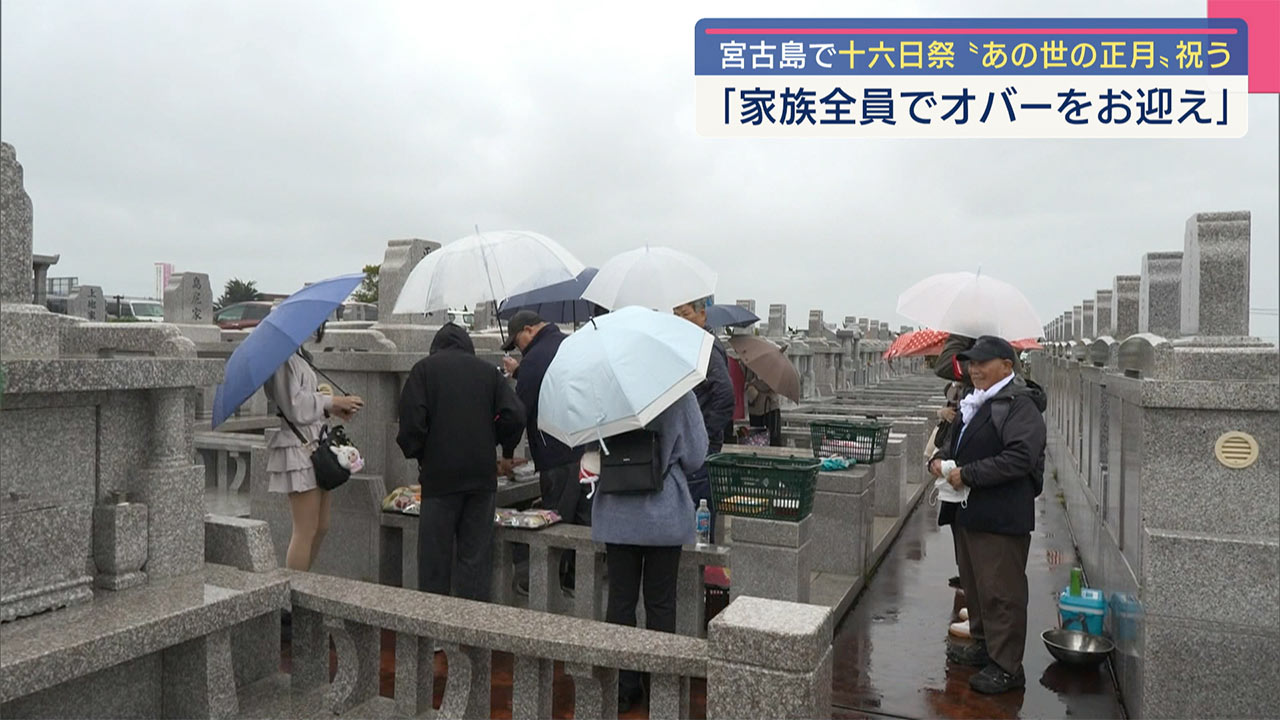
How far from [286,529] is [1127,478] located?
5613 millimetres

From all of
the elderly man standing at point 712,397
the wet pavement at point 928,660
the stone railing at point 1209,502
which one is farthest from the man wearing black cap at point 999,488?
the elderly man standing at point 712,397

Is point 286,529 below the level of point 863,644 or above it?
above

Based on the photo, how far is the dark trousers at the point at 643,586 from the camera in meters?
4.71

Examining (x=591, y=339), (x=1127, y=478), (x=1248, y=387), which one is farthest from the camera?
(x=1127, y=478)

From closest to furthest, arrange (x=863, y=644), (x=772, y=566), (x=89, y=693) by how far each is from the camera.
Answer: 1. (x=89, y=693)
2. (x=772, y=566)
3. (x=863, y=644)

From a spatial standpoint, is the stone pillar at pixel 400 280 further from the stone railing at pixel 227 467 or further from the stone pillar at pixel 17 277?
the stone pillar at pixel 17 277

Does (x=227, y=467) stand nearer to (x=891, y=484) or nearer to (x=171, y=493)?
(x=171, y=493)

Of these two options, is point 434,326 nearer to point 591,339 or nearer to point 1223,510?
point 591,339

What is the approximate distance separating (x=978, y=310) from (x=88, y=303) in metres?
18.7

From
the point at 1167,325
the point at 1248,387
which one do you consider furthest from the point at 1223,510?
the point at 1167,325

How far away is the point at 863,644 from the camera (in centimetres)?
621

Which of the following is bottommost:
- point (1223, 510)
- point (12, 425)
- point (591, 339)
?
point (1223, 510)

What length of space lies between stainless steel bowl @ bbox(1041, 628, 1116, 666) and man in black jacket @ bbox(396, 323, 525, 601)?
365 cm

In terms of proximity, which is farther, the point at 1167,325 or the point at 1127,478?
the point at 1167,325
